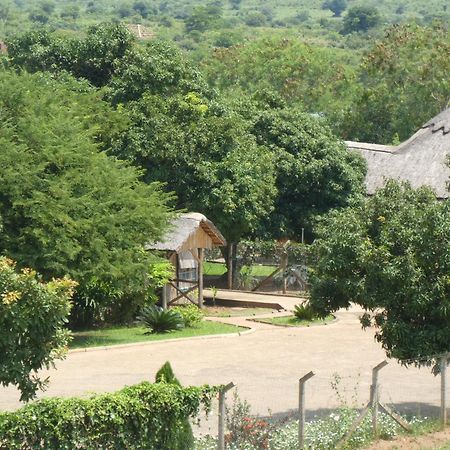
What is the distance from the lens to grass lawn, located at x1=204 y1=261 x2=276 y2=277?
49391mm

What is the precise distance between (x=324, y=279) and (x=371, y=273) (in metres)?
1.11

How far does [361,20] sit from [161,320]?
519 ft

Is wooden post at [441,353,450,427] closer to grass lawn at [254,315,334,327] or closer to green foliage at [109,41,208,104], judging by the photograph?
grass lawn at [254,315,334,327]

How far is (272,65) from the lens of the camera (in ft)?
265

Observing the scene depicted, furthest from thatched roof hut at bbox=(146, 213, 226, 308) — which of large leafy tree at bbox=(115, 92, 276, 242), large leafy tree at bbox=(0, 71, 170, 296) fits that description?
large leafy tree at bbox=(0, 71, 170, 296)

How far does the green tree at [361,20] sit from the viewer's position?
601 feet

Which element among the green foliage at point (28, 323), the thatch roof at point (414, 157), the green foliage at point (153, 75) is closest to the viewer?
the green foliage at point (28, 323)

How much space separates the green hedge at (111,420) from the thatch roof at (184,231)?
19.7m

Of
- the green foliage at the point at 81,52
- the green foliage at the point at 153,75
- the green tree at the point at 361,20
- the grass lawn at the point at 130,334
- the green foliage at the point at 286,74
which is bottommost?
the grass lawn at the point at 130,334

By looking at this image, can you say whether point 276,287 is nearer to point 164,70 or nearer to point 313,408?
point 164,70

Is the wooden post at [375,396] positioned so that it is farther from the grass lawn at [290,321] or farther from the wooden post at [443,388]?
the grass lawn at [290,321]

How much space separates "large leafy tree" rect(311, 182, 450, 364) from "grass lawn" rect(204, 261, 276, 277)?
28.0 meters

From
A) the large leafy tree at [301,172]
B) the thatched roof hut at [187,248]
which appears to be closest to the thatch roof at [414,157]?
the large leafy tree at [301,172]

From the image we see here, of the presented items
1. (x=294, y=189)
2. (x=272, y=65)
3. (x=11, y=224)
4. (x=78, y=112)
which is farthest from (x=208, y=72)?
(x=11, y=224)
